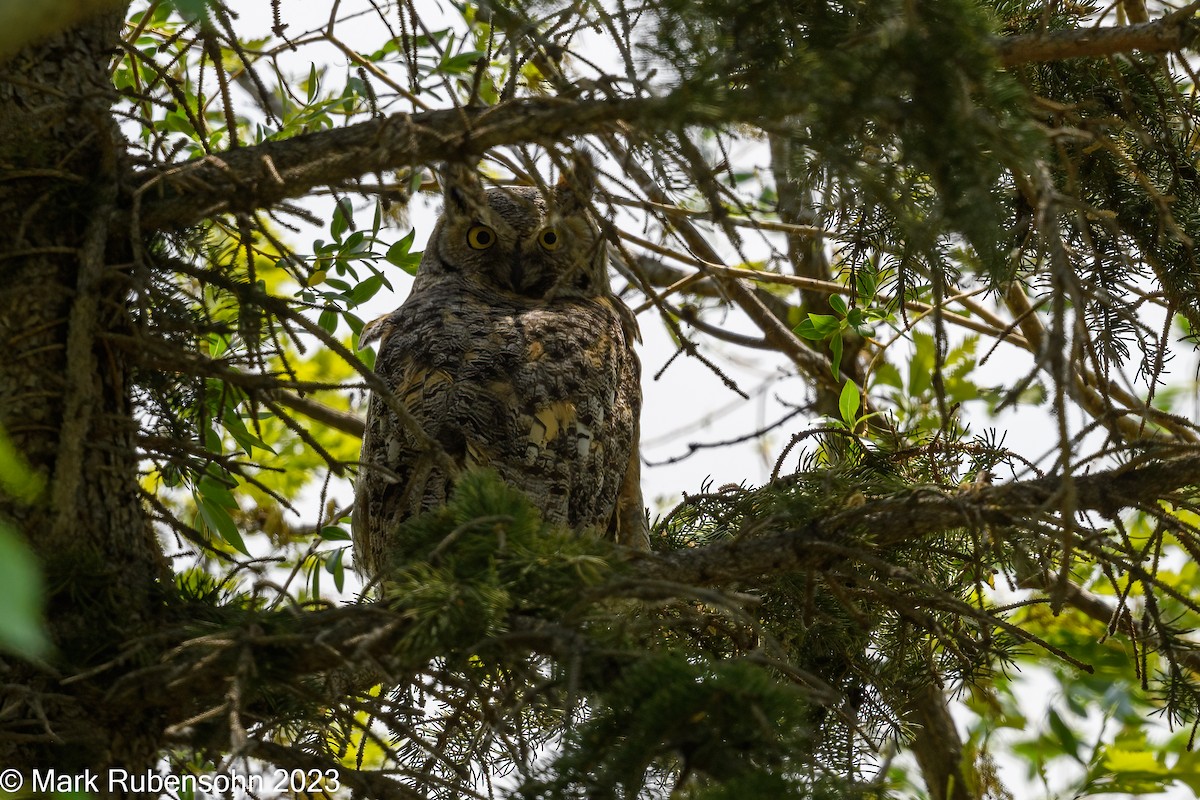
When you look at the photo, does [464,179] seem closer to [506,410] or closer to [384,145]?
[384,145]

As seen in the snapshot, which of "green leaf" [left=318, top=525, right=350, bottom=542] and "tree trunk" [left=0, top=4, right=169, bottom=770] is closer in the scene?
"tree trunk" [left=0, top=4, right=169, bottom=770]

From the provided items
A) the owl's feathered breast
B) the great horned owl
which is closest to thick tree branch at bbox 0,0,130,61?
the great horned owl

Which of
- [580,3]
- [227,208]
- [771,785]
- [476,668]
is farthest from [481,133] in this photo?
[771,785]

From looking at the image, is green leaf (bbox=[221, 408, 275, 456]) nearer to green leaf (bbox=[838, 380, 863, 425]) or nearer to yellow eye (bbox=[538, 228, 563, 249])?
yellow eye (bbox=[538, 228, 563, 249])

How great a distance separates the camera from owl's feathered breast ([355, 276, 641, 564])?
103 inches

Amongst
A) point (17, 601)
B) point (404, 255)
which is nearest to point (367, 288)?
point (404, 255)

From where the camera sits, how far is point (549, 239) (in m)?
3.35

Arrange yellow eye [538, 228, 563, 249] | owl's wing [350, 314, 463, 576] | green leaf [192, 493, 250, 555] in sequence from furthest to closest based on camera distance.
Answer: yellow eye [538, 228, 563, 249] < owl's wing [350, 314, 463, 576] < green leaf [192, 493, 250, 555]

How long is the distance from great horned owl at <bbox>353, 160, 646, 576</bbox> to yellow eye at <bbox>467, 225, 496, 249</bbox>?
0.27 ft

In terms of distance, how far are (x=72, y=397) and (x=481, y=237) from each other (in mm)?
1876

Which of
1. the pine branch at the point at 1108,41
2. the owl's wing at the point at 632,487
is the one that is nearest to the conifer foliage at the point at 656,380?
the pine branch at the point at 1108,41

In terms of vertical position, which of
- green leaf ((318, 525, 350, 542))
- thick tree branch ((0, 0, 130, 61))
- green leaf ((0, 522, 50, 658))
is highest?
green leaf ((318, 525, 350, 542))

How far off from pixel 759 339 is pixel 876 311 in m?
1.29

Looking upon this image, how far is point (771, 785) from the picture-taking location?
113 cm
